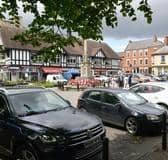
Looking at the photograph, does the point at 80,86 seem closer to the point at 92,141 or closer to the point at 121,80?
the point at 121,80

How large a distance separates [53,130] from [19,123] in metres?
0.89

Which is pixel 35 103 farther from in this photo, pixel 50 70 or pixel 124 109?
pixel 50 70

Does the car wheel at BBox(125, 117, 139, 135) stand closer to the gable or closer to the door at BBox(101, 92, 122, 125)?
the door at BBox(101, 92, 122, 125)

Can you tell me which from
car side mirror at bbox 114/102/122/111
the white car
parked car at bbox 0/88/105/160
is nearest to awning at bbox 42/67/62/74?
the white car

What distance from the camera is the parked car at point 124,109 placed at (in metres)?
11.5

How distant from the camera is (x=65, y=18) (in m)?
7.17

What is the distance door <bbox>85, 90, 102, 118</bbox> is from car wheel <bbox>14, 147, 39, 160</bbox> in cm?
613

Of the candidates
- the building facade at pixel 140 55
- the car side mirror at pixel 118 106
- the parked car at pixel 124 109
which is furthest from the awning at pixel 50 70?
the car side mirror at pixel 118 106

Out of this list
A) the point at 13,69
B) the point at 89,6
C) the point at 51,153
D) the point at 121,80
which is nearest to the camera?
the point at 51,153

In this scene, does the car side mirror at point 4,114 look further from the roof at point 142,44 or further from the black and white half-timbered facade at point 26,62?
the roof at point 142,44

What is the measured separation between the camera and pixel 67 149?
6824 millimetres

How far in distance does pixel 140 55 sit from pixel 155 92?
292ft

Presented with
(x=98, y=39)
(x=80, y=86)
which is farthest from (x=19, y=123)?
(x=80, y=86)

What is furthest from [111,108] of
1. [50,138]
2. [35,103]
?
[50,138]
